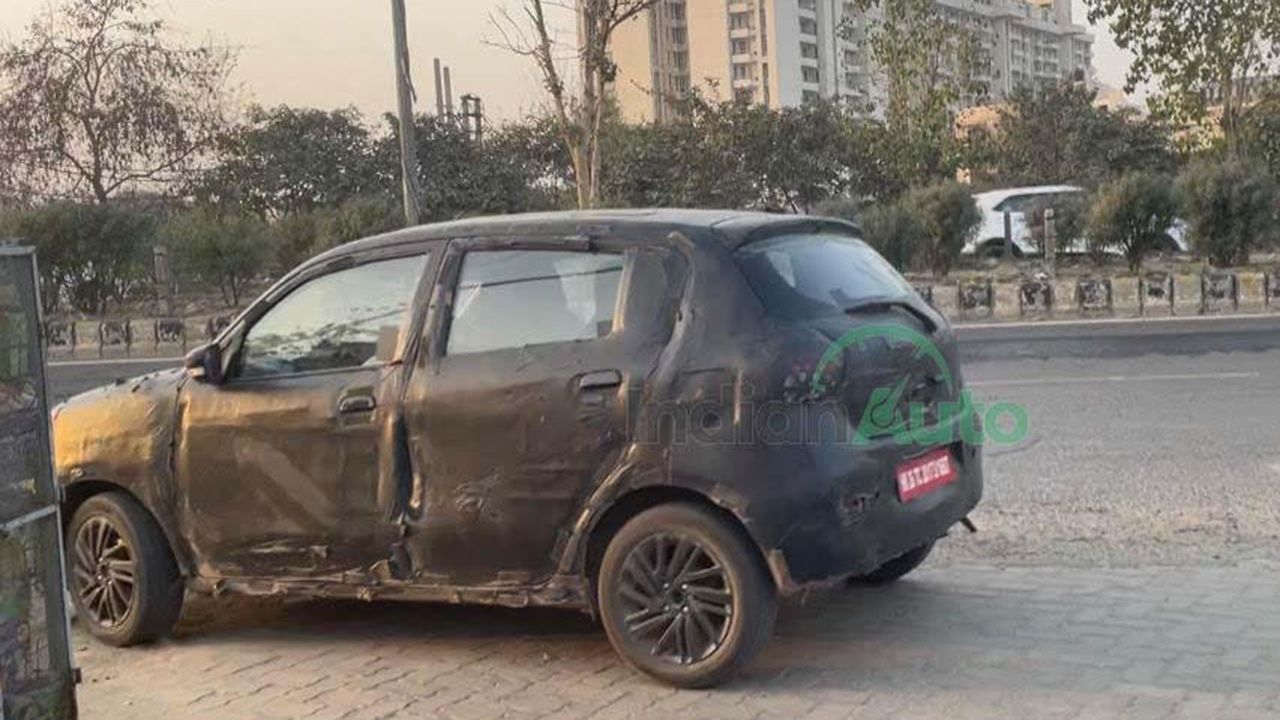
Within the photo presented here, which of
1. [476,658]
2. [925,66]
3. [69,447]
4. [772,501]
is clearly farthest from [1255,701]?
[925,66]

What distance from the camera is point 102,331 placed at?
20.8 metres

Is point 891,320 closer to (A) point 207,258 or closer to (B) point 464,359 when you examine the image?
(B) point 464,359

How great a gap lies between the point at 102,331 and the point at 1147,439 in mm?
16564

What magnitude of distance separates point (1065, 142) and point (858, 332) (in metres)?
33.4

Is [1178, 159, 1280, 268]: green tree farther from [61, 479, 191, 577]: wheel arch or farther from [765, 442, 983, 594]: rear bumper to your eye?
[61, 479, 191, 577]: wheel arch

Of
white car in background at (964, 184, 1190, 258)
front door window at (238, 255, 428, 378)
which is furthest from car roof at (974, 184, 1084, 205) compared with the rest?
front door window at (238, 255, 428, 378)

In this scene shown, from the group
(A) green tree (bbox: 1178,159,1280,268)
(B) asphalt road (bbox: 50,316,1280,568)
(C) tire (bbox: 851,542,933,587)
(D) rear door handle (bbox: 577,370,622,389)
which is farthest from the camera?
(A) green tree (bbox: 1178,159,1280,268)

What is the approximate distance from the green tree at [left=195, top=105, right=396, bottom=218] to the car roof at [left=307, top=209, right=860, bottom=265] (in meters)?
27.7

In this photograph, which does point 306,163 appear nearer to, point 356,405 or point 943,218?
point 943,218

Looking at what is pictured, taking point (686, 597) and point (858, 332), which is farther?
point (858, 332)

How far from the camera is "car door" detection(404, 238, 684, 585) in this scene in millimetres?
4781

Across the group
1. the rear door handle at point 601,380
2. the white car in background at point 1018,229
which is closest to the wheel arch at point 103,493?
the rear door handle at point 601,380

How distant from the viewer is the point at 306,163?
33531 millimetres

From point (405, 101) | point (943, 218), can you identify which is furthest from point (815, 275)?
point (405, 101)
